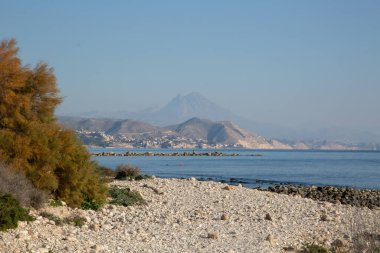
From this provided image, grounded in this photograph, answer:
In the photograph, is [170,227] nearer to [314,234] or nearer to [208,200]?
[314,234]

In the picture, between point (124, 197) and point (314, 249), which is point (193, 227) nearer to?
point (314, 249)

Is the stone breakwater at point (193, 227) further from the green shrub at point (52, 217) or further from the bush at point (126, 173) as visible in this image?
the bush at point (126, 173)

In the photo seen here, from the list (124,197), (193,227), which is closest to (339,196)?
(124,197)

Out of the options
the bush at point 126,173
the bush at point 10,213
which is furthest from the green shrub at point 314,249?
the bush at point 126,173

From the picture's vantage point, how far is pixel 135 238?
13.5 m

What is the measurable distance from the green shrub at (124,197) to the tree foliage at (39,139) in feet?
2.72

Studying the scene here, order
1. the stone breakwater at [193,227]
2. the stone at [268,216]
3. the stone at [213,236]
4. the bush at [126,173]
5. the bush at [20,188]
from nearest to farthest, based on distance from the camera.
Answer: the stone breakwater at [193,227] → the stone at [213,236] → the bush at [20,188] → the stone at [268,216] → the bush at [126,173]

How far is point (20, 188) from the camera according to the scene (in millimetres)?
14609

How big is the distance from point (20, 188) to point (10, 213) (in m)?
2.10

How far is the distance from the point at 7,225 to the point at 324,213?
1153cm

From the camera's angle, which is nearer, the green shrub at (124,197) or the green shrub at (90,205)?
the green shrub at (90,205)

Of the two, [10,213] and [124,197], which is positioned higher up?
[10,213]

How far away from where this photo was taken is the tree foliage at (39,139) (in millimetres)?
16422

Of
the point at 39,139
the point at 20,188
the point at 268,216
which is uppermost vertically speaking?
the point at 39,139
